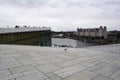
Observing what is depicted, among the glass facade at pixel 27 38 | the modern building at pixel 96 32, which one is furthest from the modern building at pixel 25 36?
the modern building at pixel 96 32

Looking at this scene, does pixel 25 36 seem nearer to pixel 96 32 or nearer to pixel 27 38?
pixel 27 38

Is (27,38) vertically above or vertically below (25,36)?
below

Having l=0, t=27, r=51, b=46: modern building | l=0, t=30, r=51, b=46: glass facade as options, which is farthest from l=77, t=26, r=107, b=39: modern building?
l=0, t=27, r=51, b=46: modern building

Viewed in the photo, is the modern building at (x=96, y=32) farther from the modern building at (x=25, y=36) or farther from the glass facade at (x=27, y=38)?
the modern building at (x=25, y=36)

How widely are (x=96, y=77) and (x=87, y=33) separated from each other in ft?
468

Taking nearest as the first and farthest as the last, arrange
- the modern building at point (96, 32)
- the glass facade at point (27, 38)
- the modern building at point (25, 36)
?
the modern building at point (25, 36)
the glass facade at point (27, 38)
the modern building at point (96, 32)

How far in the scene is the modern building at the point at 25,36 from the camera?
18094 mm

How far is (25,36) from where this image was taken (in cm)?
2317

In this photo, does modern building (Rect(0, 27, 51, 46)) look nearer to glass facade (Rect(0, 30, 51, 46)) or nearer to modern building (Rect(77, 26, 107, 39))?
glass facade (Rect(0, 30, 51, 46))

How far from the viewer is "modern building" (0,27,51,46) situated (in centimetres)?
1809

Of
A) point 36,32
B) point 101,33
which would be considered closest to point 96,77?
point 36,32

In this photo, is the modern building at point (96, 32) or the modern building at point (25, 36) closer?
the modern building at point (25, 36)

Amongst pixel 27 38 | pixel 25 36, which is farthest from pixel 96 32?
pixel 25 36

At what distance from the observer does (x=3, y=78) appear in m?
3.02
